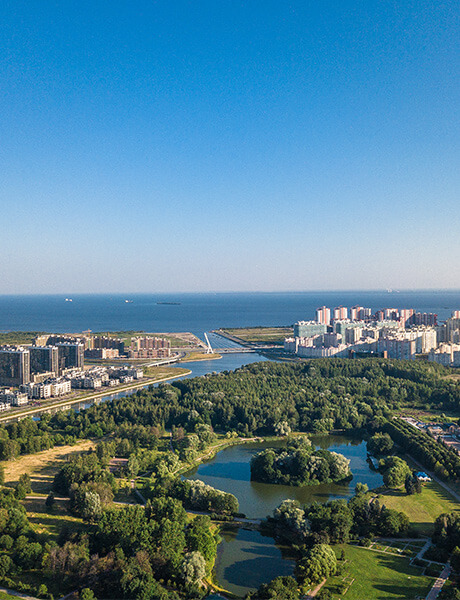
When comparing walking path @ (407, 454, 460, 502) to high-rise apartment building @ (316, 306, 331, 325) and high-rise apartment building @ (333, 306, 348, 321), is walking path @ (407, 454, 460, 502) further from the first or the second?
high-rise apartment building @ (333, 306, 348, 321)

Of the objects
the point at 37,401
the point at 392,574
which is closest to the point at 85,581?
the point at 392,574

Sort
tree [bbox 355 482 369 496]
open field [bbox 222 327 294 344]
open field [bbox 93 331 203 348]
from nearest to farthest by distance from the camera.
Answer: tree [bbox 355 482 369 496] < open field [bbox 93 331 203 348] < open field [bbox 222 327 294 344]

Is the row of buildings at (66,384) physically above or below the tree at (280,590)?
above

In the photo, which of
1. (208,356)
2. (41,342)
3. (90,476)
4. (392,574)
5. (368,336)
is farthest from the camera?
(368,336)

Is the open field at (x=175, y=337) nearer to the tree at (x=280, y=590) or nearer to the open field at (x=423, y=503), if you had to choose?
the open field at (x=423, y=503)

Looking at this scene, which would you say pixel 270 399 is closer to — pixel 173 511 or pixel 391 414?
pixel 391 414

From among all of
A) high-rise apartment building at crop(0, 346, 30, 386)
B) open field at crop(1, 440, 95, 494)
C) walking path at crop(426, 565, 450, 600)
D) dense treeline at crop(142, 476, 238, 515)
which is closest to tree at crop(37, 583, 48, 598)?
dense treeline at crop(142, 476, 238, 515)

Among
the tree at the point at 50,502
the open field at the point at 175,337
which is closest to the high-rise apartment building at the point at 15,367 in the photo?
the open field at the point at 175,337
